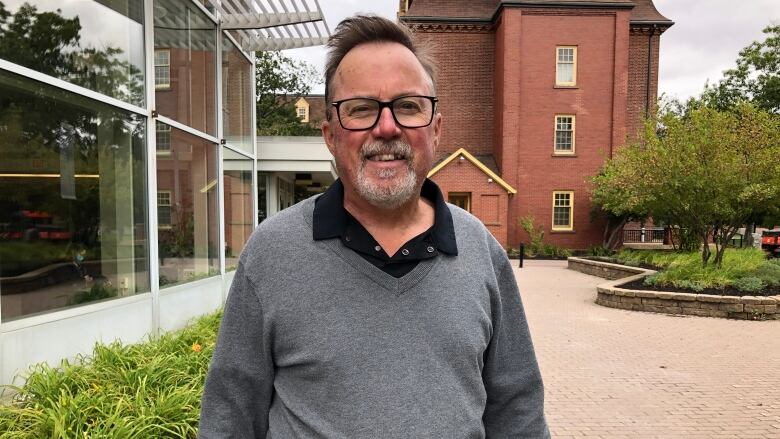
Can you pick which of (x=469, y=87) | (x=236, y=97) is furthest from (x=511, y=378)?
(x=469, y=87)

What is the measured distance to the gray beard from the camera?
5.05ft

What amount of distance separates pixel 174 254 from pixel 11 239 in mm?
2756

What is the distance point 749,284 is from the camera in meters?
10.3

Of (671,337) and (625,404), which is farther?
(671,337)

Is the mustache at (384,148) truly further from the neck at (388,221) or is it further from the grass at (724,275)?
the grass at (724,275)

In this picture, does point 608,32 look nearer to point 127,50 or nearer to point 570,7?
point 570,7

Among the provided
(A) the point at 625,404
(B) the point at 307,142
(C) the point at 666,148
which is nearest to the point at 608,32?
(C) the point at 666,148

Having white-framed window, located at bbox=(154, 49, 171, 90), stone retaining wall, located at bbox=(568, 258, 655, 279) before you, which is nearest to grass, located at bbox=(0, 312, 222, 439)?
white-framed window, located at bbox=(154, 49, 171, 90)

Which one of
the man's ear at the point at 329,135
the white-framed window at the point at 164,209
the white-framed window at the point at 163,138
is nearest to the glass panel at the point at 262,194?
the white-framed window at the point at 164,209

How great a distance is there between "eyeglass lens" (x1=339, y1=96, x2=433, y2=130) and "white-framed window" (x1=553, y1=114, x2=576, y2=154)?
1019 inches

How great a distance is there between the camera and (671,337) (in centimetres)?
802

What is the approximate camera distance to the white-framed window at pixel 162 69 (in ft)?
21.4

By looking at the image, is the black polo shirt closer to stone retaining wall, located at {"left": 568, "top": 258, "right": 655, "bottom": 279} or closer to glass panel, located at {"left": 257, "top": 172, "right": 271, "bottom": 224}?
glass panel, located at {"left": 257, "top": 172, "right": 271, "bottom": 224}

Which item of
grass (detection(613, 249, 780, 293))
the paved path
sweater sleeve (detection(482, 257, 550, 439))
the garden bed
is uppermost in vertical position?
sweater sleeve (detection(482, 257, 550, 439))
